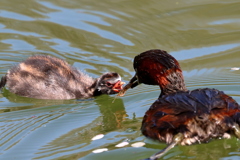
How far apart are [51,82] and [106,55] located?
141cm

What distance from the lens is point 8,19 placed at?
10.3 m

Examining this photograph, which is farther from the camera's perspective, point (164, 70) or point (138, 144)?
point (164, 70)

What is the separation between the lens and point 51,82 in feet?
25.9

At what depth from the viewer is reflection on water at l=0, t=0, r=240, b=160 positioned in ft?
19.0

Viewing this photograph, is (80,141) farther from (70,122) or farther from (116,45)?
(116,45)

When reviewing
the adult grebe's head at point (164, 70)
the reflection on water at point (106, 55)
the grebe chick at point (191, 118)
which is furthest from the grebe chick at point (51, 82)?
the grebe chick at point (191, 118)

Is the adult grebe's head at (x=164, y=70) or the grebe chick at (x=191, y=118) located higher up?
the adult grebe's head at (x=164, y=70)

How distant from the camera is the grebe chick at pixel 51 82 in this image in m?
7.86

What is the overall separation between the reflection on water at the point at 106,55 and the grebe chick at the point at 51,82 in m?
0.16

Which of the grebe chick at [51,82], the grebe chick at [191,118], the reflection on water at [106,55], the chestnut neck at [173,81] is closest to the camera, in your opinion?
the grebe chick at [191,118]

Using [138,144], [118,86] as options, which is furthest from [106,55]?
[138,144]

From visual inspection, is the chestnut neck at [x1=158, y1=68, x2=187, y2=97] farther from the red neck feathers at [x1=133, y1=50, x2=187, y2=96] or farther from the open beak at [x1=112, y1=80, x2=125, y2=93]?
the open beak at [x1=112, y1=80, x2=125, y2=93]

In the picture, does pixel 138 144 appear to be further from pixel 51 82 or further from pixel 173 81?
pixel 51 82

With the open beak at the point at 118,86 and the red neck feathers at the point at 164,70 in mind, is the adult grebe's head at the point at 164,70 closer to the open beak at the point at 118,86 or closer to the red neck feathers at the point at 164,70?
the red neck feathers at the point at 164,70
